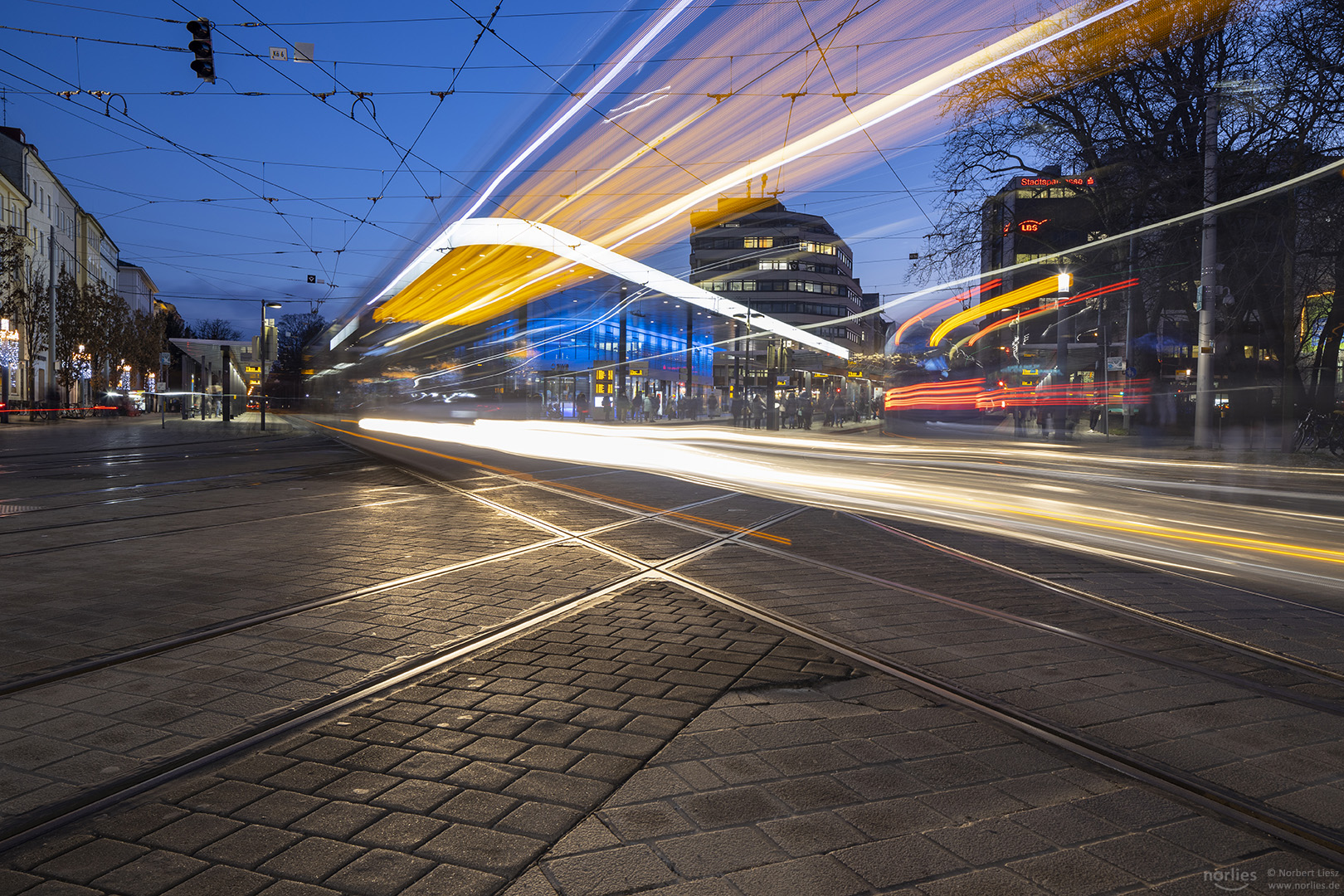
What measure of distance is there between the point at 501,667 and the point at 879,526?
669 centimetres

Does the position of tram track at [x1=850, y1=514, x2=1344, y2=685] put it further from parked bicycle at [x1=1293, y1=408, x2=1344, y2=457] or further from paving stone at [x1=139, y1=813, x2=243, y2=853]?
parked bicycle at [x1=1293, y1=408, x2=1344, y2=457]

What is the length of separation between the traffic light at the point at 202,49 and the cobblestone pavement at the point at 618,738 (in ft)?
29.7

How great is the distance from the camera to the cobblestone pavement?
2633mm

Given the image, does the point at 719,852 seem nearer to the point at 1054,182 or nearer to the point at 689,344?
the point at 1054,182

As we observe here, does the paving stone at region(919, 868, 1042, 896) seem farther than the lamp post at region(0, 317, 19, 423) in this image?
No

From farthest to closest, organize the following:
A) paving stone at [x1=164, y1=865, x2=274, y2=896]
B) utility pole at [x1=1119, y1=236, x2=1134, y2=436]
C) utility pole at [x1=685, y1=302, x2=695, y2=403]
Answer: utility pole at [x1=685, y1=302, x2=695, y2=403], utility pole at [x1=1119, y1=236, x2=1134, y2=436], paving stone at [x1=164, y1=865, x2=274, y2=896]

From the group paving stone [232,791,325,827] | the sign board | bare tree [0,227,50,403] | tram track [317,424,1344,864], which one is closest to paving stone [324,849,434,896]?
paving stone [232,791,325,827]

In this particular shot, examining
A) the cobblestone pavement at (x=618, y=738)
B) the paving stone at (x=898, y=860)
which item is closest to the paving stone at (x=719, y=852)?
the cobblestone pavement at (x=618, y=738)

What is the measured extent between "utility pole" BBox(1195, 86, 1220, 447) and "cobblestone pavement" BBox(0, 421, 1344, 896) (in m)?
18.1

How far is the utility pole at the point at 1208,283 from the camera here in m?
21.6

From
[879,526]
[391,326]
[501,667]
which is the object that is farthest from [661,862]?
[391,326]

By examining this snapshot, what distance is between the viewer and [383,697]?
13.5 ft
